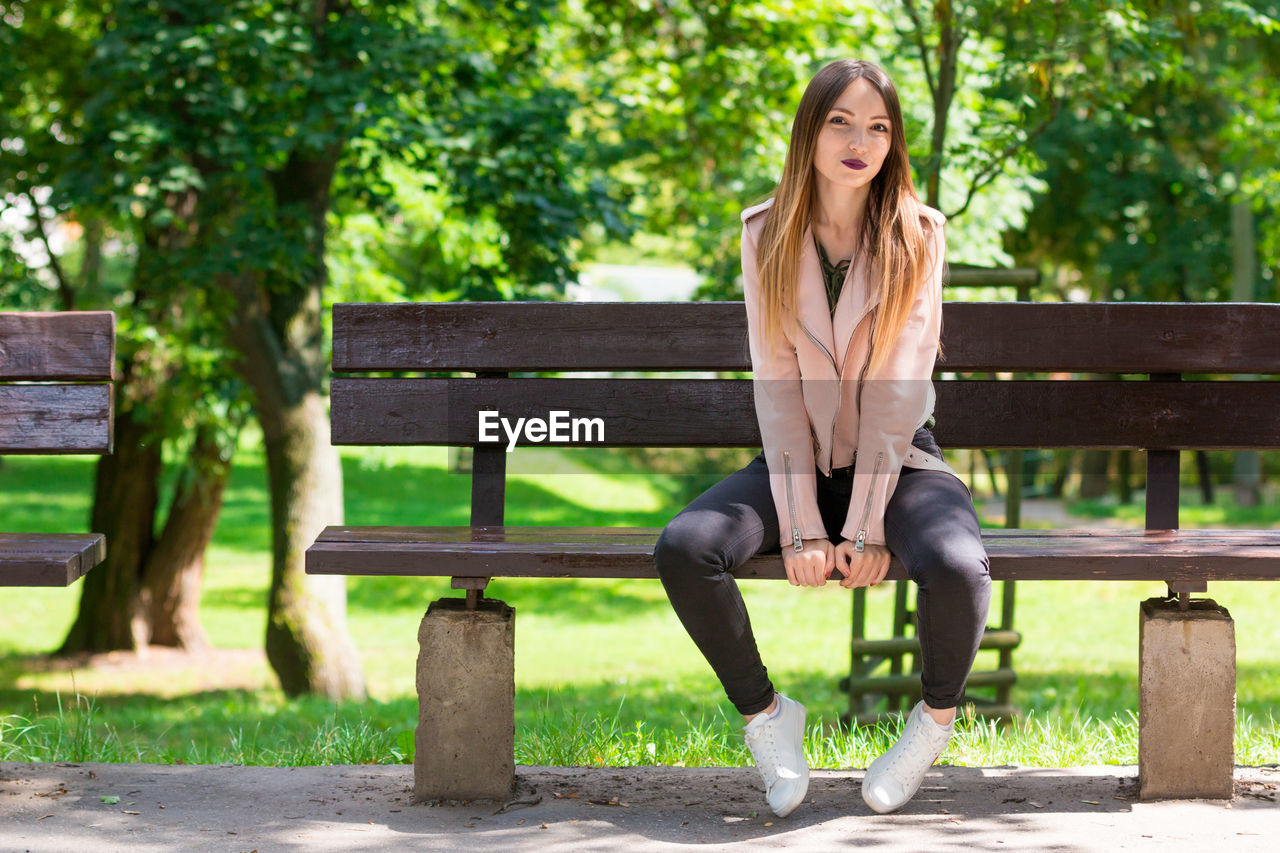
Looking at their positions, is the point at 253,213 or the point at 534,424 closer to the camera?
the point at 534,424

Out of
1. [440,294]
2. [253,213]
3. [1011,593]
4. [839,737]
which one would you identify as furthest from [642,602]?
[839,737]

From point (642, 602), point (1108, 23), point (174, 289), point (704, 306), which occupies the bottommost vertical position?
point (642, 602)

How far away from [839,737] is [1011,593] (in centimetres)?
210

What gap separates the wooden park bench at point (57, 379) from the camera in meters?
3.67

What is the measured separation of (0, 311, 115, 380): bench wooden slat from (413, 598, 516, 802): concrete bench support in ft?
4.29

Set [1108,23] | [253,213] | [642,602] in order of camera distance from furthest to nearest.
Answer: [642,602] < [253,213] < [1108,23]

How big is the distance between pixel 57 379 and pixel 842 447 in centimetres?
223

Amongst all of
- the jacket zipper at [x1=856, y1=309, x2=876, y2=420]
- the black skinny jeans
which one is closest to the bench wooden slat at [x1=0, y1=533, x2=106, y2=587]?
the black skinny jeans

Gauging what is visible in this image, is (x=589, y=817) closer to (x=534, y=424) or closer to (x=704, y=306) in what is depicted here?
(x=534, y=424)

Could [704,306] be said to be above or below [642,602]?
above

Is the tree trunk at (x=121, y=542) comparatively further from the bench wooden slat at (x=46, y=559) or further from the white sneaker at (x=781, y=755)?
the white sneaker at (x=781, y=755)

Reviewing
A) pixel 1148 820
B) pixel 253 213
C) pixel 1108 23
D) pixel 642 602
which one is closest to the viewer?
pixel 1148 820

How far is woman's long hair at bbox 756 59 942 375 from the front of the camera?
10.2 feet

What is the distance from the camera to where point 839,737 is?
377 cm
